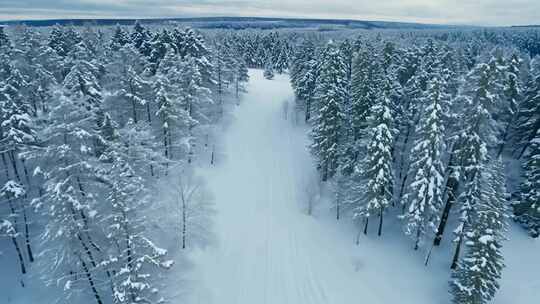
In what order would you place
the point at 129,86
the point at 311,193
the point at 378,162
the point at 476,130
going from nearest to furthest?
the point at 476,130
the point at 378,162
the point at 129,86
the point at 311,193

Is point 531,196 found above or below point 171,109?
below

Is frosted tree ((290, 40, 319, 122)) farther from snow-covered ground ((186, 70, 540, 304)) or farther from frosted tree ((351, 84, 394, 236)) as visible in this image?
frosted tree ((351, 84, 394, 236))

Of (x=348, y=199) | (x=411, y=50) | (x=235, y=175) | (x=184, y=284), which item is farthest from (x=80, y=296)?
(x=411, y=50)

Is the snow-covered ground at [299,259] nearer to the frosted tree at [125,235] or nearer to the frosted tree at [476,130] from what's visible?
the frosted tree at [476,130]

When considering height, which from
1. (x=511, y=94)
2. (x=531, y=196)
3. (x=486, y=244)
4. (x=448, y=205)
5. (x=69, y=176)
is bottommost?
(x=448, y=205)

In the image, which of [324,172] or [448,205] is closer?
[448,205]

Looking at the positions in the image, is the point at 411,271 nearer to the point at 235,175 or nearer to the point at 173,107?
the point at 235,175

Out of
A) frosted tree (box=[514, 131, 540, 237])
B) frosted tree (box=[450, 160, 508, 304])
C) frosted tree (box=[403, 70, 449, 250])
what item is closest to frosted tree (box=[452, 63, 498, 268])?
frosted tree (box=[403, 70, 449, 250])

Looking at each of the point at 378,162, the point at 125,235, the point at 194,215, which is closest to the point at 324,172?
the point at 378,162

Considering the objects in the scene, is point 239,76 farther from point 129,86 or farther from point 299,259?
point 299,259
